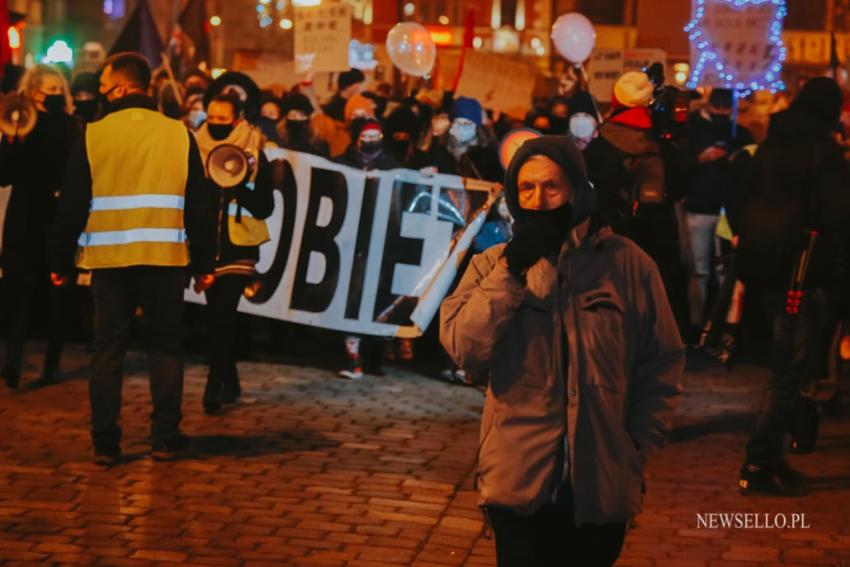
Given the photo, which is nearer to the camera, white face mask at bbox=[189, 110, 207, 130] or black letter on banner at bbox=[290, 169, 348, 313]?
black letter on banner at bbox=[290, 169, 348, 313]

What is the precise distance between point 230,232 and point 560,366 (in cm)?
545

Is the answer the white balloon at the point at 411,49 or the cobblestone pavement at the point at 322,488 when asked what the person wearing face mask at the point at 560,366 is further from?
the white balloon at the point at 411,49

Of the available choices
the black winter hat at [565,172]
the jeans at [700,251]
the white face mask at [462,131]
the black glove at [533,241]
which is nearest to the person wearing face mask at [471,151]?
the white face mask at [462,131]

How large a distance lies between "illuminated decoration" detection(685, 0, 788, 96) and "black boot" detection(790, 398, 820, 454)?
25.1 feet

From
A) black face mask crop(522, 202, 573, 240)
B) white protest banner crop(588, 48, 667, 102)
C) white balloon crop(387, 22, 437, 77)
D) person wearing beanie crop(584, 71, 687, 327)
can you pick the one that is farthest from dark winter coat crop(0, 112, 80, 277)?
white protest banner crop(588, 48, 667, 102)

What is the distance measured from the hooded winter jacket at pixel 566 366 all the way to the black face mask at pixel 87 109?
865 cm

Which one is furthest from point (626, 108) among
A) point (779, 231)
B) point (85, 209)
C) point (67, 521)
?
point (67, 521)

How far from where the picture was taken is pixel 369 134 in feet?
35.1

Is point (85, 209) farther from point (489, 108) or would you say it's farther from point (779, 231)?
point (489, 108)

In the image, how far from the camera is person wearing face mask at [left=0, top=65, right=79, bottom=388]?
9609 millimetres

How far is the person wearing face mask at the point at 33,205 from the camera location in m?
9.61

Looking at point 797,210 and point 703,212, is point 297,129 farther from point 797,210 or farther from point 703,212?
point 797,210

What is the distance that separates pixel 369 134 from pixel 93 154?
3653 mm

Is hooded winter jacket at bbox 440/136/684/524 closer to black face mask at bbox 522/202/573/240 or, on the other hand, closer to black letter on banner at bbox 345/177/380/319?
black face mask at bbox 522/202/573/240
